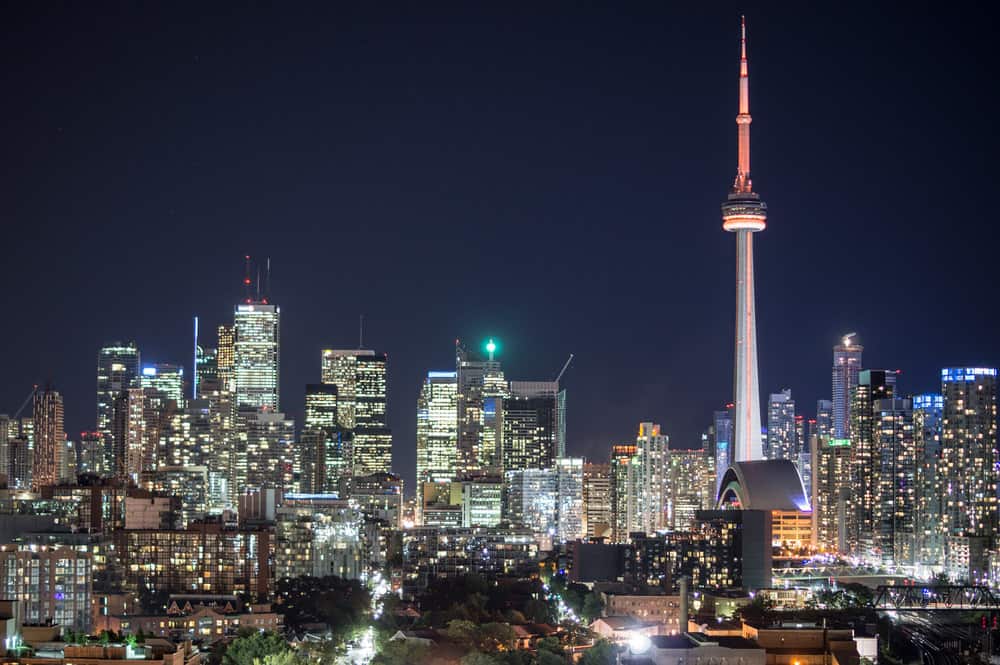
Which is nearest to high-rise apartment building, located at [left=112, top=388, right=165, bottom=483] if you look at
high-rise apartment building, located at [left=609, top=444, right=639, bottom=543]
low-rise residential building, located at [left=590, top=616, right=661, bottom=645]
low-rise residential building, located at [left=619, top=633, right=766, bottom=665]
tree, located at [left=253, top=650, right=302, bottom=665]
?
high-rise apartment building, located at [left=609, top=444, right=639, bottom=543]

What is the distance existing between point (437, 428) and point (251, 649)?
101 m

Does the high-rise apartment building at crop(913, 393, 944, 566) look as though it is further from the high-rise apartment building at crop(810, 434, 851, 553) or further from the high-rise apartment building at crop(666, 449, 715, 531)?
the high-rise apartment building at crop(666, 449, 715, 531)

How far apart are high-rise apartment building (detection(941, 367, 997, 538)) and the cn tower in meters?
24.3

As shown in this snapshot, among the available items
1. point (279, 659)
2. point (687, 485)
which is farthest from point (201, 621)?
point (687, 485)

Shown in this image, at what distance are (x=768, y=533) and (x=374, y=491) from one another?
4140cm

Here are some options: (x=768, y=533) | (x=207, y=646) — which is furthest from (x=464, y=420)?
(x=207, y=646)

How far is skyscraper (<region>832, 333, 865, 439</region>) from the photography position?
133 m

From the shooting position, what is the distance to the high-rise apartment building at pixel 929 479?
9894 cm

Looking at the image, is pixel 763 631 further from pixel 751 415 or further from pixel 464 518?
pixel 751 415

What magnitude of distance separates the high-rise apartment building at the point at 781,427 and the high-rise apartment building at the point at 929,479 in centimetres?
3575

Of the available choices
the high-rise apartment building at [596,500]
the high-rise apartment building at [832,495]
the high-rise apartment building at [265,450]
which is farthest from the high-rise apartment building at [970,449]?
the high-rise apartment building at [265,450]

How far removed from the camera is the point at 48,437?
111562mm

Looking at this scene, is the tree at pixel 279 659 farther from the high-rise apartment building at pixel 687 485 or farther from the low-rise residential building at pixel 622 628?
the high-rise apartment building at pixel 687 485

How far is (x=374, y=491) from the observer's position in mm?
122938
